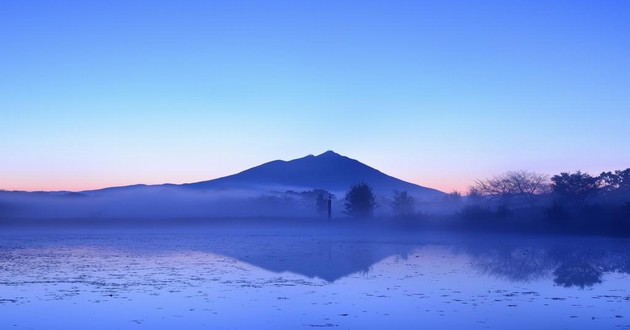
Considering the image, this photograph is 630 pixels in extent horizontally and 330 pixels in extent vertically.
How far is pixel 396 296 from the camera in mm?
18875

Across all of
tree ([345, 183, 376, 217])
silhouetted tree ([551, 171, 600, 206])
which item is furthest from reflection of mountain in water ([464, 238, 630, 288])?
tree ([345, 183, 376, 217])

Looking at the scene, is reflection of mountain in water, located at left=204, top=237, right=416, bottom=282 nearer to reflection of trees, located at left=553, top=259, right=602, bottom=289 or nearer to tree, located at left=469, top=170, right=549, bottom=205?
reflection of trees, located at left=553, top=259, right=602, bottom=289

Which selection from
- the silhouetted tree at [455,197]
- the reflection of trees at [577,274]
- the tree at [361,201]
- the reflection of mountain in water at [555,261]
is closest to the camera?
the reflection of trees at [577,274]

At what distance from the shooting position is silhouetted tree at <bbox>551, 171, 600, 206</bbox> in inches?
2931

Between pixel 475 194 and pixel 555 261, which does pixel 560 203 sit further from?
pixel 555 261

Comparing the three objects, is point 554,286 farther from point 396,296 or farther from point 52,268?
point 52,268

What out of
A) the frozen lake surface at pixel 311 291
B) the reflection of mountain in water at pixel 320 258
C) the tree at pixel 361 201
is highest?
the tree at pixel 361 201

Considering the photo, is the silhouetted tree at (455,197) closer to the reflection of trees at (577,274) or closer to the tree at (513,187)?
the tree at (513,187)

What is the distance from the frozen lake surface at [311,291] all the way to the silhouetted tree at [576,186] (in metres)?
43.6

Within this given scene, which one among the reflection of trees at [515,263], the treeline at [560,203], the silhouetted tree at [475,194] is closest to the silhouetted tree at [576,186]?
the treeline at [560,203]

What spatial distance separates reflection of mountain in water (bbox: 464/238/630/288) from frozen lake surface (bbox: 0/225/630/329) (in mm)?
87

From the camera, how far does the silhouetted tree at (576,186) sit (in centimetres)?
7444

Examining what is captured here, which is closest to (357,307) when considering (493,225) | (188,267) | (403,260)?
(188,267)

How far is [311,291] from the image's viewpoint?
19.8 meters
